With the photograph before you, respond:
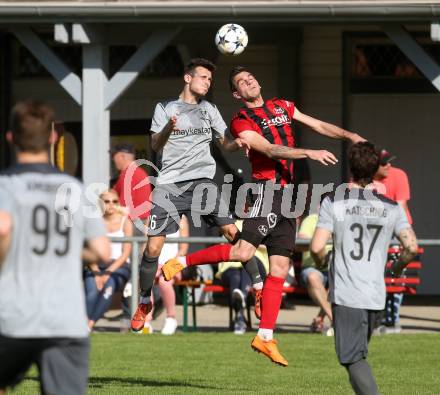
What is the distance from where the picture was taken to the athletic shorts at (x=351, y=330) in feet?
24.7

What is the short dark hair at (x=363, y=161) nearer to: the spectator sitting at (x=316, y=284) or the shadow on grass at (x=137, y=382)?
the shadow on grass at (x=137, y=382)

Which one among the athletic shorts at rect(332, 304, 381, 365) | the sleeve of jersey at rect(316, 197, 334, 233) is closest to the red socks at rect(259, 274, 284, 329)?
the athletic shorts at rect(332, 304, 381, 365)

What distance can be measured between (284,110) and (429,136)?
8.74 m

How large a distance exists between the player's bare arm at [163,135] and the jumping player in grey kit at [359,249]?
216 cm

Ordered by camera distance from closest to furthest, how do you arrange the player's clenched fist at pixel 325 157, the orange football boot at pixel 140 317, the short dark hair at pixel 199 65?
the player's clenched fist at pixel 325 157 → the short dark hair at pixel 199 65 → the orange football boot at pixel 140 317

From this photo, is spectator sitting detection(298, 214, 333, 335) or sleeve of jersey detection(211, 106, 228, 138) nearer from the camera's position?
sleeve of jersey detection(211, 106, 228, 138)

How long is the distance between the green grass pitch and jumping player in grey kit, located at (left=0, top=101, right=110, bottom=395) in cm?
399

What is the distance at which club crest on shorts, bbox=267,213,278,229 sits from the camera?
10.2 m

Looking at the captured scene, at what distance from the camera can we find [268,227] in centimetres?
1022

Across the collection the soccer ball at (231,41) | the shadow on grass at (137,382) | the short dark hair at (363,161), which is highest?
the soccer ball at (231,41)

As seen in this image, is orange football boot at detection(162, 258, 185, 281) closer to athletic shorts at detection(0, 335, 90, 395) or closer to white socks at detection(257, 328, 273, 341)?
white socks at detection(257, 328, 273, 341)

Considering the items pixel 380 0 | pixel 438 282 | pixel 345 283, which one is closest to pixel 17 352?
pixel 345 283

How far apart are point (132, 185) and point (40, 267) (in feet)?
30.0

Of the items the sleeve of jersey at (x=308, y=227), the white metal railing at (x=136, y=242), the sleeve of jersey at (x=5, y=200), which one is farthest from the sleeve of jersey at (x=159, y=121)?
the sleeve of jersey at (x=5, y=200)
